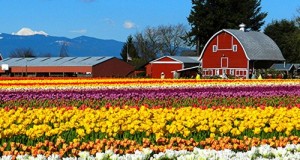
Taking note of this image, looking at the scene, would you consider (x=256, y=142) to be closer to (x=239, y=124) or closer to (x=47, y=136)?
(x=239, y=124)

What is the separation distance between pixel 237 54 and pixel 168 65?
914cm

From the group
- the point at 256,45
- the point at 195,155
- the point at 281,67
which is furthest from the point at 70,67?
the point at 195,155

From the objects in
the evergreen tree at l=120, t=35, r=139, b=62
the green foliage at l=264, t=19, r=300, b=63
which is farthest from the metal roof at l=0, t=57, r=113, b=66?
the evergreen tree at l=120, t=35, r=139, b=62

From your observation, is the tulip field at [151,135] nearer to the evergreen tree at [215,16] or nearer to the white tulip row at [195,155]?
the white tulip row at [195,155]

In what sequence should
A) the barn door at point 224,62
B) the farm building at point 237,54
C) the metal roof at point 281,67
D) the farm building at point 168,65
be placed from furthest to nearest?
the farm building at point 168,65 → the barn door at point 224,62 → the metal roof at point 281,67 → the farm building at point 237,54

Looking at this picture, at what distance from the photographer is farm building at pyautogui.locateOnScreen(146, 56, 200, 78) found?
2532 inches

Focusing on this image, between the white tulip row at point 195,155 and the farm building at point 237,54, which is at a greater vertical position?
the farm building at point 237,54

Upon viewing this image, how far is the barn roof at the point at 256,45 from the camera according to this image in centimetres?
5897

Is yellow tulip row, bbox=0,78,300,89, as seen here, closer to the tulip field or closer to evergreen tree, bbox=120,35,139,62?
the tulip field

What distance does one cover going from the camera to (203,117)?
10.0 metres

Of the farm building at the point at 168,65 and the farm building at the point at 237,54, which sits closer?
the farm building at the point at 237,54

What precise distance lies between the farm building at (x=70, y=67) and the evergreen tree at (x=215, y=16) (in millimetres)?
10483

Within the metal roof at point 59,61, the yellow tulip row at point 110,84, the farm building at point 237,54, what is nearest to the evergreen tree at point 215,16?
the farm building at point 237,54

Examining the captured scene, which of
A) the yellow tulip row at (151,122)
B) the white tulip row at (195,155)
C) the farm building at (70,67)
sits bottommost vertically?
the white tulip row at (195,155)
